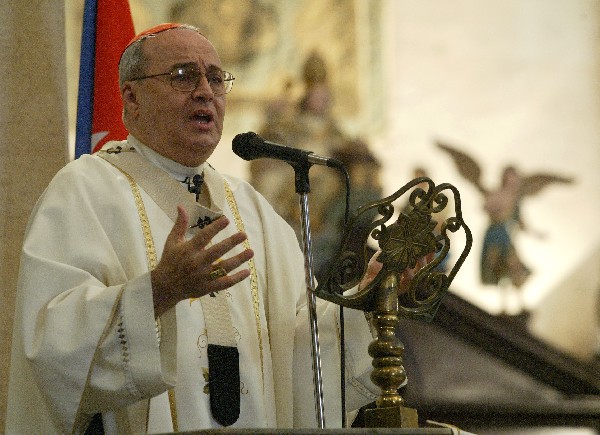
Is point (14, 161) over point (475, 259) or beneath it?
over

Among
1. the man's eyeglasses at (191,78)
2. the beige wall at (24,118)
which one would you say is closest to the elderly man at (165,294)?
the man's eyeglasses at (191,78)

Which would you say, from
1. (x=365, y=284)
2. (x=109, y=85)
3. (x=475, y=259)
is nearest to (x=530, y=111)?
(x=475, y=259)

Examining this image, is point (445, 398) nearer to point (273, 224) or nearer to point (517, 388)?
point (517, 388)

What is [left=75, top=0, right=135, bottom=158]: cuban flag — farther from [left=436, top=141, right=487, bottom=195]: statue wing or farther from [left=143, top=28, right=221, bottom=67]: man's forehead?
[left=436, top=141, right=487, bottom=195]: statue wing

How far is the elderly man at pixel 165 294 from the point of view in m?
2.84

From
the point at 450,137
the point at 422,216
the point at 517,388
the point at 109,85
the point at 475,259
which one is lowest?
the point at 517,388

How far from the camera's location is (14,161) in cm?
391

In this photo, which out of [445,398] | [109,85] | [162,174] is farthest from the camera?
[445,398]

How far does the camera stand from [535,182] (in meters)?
10.1

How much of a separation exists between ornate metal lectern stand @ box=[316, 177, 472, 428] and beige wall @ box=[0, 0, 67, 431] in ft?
4.93

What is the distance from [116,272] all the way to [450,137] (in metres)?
7.19

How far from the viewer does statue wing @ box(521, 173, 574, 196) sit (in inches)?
398

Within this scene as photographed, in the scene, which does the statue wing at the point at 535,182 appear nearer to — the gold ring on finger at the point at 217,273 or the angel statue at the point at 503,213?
the angel statue at the point at 503,213

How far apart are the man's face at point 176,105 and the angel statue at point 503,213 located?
21.1ft
